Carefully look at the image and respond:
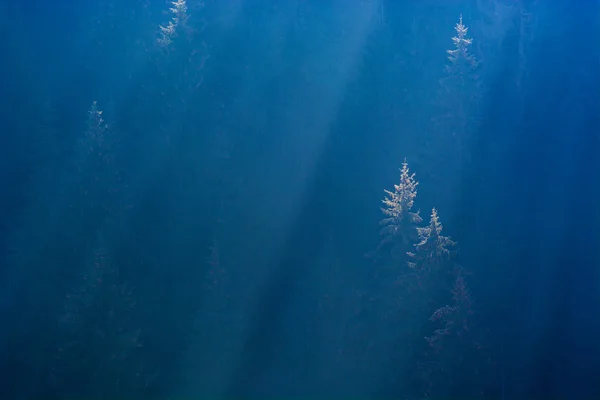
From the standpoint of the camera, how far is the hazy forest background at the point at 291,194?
21.2 metres

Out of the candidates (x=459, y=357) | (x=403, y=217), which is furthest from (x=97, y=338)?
(x=459, y=357)

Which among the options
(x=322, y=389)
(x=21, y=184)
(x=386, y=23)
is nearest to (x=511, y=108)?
(x=386, y=23)

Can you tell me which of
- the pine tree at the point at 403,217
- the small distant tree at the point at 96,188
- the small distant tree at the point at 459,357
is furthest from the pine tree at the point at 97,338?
the small distant tree at the point at 459,357

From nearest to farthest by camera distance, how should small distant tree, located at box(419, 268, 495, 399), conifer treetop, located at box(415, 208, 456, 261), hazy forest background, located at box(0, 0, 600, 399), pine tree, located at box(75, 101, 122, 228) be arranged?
small distant tree, located at box(419, 268, 495, 399)
conifer treetop, located at box(415, 208, 456, 261)
pine tree, located at box(75, 101, 122, 228)
hazy forest background, located at box(0, 0, 600, 399)

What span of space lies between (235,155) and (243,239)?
13.4 ft

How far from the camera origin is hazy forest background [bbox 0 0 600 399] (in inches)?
834

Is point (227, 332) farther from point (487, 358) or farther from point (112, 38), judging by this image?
point (112, 38)

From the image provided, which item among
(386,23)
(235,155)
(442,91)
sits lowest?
(235,155)

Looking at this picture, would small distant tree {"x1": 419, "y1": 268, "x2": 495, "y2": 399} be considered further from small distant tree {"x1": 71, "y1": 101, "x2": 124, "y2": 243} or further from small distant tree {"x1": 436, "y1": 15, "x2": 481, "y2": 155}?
small distant tree {"x1": 71, "y1": 101, "x2": 124, "y2": 243}

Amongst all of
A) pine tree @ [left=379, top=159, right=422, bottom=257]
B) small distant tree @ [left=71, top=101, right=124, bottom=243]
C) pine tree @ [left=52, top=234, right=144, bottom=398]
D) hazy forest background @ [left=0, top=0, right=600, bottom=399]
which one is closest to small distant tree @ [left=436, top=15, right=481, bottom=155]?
hazy forest background @ [left=0, top=0, right=600, bottom=399]

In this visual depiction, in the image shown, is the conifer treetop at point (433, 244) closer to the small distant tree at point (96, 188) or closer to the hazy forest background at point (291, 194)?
the hazy forest background at point (291, 194)

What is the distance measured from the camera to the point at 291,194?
85.4 feet

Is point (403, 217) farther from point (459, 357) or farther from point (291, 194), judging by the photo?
point (291, 194)

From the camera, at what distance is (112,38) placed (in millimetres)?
27734
